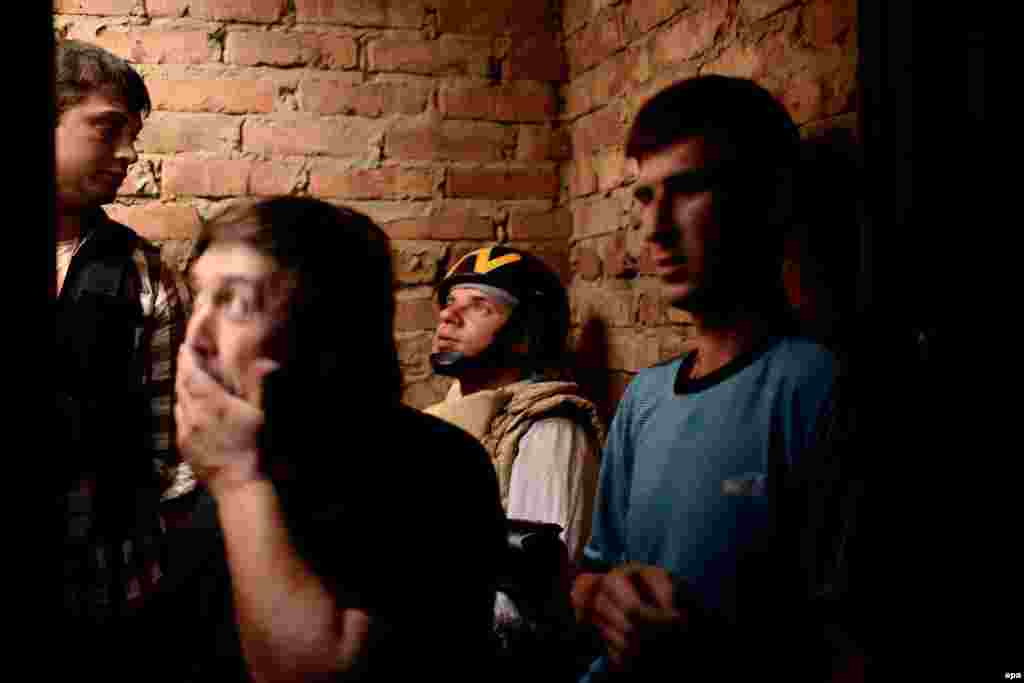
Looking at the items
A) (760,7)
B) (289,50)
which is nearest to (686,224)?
(760,7)

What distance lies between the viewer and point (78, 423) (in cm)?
181

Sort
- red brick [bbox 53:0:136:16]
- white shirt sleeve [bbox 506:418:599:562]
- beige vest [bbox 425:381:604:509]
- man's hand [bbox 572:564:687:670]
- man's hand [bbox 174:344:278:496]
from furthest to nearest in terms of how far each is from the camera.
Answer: red brick [bbox 53:0:136:16] < beige vest [bbox 425:381:604:509] < white shirt sleeve [bbox 506:418:599:562] < man's hand [bbox 572:564:687:670] < man's hand [bbox 174:344:278:496]

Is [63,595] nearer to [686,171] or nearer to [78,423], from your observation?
[686,171]

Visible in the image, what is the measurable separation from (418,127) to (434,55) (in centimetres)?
22

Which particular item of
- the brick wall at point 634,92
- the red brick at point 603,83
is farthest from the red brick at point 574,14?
the red brick at point 603,83

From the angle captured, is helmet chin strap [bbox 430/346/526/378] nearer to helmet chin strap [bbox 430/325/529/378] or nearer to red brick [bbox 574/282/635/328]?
helmet chin strap [bbox 430/325/529/378]

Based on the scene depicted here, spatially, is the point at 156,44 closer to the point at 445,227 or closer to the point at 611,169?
the point at 445,227

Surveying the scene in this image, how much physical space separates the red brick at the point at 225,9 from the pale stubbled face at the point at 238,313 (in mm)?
1933

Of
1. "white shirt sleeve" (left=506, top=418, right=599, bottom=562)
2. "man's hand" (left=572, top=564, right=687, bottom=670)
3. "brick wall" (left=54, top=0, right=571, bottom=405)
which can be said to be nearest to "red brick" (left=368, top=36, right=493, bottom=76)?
"brick wall" (left=54, top=0, right=571, bottom=405)

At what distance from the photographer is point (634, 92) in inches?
96.6

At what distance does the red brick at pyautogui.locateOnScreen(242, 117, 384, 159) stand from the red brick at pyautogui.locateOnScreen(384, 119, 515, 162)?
0.21 ft

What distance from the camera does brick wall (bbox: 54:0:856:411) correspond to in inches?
103

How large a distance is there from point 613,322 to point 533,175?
0.61 m

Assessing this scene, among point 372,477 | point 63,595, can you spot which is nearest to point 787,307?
point 372,477
